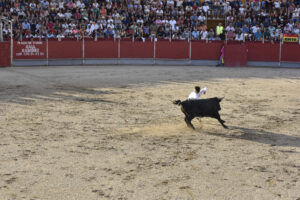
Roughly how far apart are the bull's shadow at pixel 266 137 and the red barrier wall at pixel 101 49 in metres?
15.3

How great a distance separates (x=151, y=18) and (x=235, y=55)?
676 cm

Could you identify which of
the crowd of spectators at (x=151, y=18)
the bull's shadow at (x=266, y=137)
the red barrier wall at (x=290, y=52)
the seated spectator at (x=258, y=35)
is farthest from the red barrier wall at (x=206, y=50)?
the bull's shadow at (x=266, y=137)

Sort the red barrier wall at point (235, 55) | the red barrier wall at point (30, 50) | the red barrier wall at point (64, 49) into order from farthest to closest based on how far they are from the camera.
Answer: the red barrier wall at point (235, 55)
the red barrier wall at point (64, 49)
the red barrier wall at point (30, 50)

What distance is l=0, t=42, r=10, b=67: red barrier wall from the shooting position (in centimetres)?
2298

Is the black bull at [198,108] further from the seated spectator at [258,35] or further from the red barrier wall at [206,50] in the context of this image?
the seated spectator at [258,35]

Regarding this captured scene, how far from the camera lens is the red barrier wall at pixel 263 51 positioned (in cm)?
2522

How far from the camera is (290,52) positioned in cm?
2514

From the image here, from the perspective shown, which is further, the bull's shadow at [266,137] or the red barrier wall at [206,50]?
the red barrier wall at [206,50]

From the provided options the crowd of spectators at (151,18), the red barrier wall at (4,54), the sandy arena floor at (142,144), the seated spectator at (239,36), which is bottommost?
the sandy arena floor at (142,144)

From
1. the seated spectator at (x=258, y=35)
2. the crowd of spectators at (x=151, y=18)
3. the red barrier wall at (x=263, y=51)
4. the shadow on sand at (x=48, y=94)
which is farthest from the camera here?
the seated spectator at (x=258, y=35)

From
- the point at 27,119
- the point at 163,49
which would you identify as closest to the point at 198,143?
the point at 27,119

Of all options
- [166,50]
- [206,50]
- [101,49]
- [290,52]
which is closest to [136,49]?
[166,50]

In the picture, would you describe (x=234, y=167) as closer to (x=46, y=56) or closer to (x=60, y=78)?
(x=60, y=78)

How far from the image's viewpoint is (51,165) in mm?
8266
